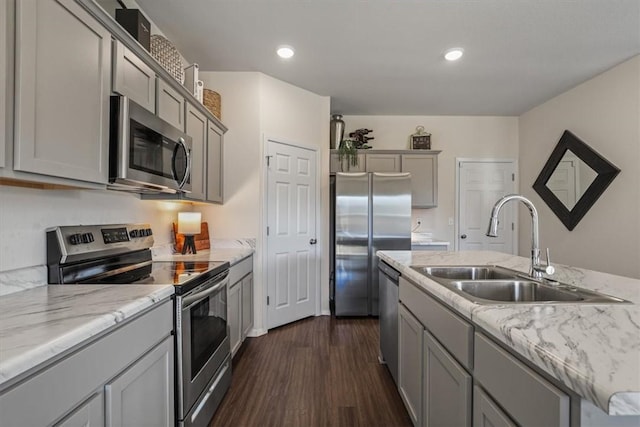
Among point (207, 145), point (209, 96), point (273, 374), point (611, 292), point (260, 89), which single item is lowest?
point (273, 374)

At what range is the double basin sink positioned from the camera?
3.64ft

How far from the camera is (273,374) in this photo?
231 centimetres

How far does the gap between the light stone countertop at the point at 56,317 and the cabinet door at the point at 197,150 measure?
115 cm

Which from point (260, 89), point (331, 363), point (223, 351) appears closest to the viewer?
point (223, 351)

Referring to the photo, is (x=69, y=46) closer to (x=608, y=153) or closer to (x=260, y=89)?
(x=260, y=89)

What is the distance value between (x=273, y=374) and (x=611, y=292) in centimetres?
207

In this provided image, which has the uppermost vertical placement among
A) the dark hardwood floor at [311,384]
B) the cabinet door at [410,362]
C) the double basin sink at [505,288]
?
the double basin sink at [505,288]

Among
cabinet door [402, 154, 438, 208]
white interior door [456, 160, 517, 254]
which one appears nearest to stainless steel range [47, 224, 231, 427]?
cabinet door [402, 154, 438, 208]

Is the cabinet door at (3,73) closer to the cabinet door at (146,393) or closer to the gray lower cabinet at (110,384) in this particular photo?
the gray lower cabinet at (110,384)

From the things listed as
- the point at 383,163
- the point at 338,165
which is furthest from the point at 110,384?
the point at 383,163

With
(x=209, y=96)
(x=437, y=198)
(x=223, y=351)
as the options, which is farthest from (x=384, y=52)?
(x=223, y=351)

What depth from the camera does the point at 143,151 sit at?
1.58 m

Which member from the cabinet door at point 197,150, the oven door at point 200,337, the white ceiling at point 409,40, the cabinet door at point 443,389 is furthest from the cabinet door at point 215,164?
the cabinet door at point 443,389

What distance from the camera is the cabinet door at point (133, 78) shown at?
1428 mm
